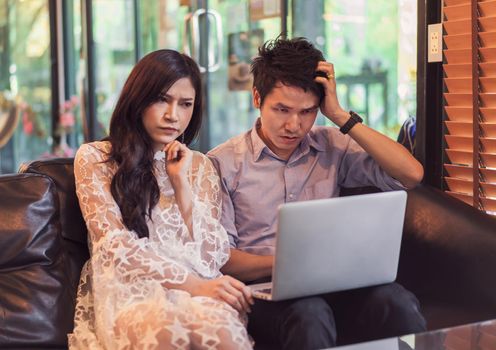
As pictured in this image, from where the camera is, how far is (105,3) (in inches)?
263

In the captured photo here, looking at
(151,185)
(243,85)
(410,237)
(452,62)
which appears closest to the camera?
(151,185)

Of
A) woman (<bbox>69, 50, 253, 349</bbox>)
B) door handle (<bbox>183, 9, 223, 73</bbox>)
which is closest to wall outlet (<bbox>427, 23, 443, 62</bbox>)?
woman (<bbox>69, 50, 253, 349</bbox>)

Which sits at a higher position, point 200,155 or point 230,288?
point 200,155

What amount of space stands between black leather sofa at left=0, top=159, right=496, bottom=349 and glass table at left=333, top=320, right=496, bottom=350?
48 cm

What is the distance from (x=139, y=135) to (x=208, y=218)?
1.01 feet

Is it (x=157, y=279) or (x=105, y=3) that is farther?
(x=105, y=3)

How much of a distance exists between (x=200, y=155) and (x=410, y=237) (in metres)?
0.73

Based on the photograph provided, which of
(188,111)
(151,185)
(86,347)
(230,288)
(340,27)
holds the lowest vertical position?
(86,347)

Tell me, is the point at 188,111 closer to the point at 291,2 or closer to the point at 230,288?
the point at 230,288

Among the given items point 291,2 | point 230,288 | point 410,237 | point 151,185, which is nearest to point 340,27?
A: point 291,2

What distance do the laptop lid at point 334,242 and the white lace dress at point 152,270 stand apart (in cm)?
21

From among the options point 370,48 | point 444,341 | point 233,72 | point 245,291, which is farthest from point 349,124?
point 233,72

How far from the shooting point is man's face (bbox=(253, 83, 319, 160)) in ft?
8.57

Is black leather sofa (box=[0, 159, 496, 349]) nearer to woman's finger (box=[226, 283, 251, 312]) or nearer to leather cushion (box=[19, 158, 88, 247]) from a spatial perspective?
leather cushion (box=[19, 158, 88, 247])
